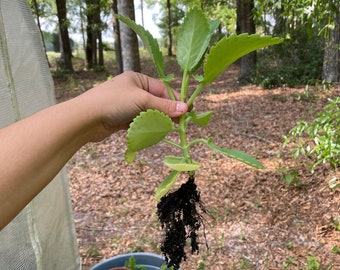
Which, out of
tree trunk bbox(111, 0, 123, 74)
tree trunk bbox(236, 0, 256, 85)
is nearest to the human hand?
tree trunk bbox(236, 0, 256, 85)

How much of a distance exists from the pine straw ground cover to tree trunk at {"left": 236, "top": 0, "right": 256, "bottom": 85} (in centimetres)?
252

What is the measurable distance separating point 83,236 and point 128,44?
292 centimetres

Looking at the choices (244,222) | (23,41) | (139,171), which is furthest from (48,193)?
(139,171)

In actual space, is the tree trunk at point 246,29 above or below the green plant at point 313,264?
above

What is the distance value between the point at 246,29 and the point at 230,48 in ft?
19.6

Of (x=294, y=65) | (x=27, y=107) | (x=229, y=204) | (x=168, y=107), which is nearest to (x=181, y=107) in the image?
(x=168, y=107)

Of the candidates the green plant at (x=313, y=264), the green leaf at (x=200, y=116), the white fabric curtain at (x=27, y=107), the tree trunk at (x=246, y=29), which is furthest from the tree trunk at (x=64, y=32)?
the green leaf at (x=200, y=116)

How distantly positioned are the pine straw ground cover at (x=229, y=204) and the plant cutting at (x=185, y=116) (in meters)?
0.73

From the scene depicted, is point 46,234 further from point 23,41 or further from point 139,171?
point 139,171

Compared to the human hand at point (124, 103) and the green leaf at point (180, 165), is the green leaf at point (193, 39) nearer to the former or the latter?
the human hand at point (124, 103)

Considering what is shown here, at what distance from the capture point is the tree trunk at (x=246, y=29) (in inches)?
247

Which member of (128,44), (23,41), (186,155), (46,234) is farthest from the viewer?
(128,44)

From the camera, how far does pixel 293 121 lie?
4.30m

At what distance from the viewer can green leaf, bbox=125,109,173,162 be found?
807 millimetres
